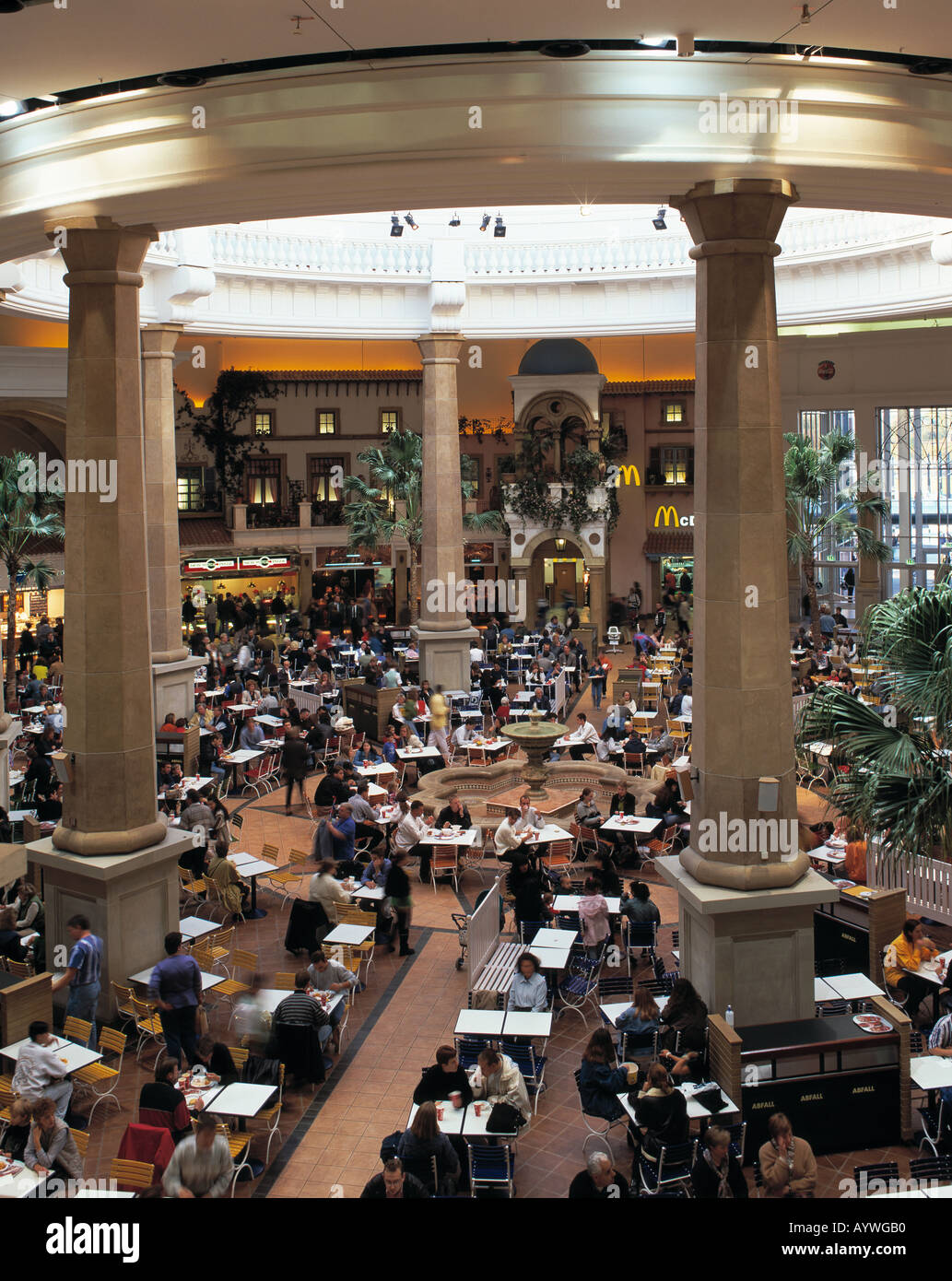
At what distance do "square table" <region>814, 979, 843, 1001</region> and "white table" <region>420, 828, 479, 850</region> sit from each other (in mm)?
4271

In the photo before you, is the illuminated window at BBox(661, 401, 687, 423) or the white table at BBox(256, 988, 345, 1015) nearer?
the white table at BBox(256, 988, 345, 1015)

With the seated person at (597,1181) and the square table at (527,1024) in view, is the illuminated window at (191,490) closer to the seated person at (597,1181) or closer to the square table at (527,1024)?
the square table at (527,1024)

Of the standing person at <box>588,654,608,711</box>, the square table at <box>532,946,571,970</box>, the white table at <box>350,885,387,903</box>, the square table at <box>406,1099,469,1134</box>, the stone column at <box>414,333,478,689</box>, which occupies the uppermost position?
the stone column at <box>414,333,478,689</box>

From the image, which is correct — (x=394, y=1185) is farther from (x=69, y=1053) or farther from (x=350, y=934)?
(x=350, y=934)

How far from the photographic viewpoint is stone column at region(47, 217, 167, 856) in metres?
9.29

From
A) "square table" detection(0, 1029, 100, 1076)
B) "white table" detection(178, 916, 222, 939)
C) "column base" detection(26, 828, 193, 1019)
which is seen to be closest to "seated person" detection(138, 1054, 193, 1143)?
"square table" detection(0, 1029, 100, 1076)

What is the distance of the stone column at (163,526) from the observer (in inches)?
691

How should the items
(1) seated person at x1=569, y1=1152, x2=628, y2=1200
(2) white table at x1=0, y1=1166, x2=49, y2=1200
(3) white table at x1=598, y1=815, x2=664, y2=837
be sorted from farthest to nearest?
1. (3) white table at x1=598, y1=815, x2=664, y2=837
2. (2) white table at x1=0, y1=1166, x2=49, y2=1200
3. (1) seated person at x1=569, y1=1152, x2=628, y2=1200

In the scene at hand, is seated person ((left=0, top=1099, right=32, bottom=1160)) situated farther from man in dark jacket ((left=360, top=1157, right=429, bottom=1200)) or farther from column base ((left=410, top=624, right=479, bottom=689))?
column base ((left=410, top=624, right=479, bottom=689))

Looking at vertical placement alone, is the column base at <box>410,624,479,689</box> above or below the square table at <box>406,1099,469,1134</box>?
above

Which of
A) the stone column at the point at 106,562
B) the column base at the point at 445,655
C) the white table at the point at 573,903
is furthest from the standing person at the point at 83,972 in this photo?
the column base at the point at 445,655

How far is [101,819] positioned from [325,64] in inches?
230

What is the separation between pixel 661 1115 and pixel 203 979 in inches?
155

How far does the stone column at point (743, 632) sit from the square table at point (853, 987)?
1.10 ft
